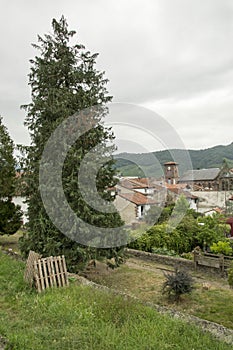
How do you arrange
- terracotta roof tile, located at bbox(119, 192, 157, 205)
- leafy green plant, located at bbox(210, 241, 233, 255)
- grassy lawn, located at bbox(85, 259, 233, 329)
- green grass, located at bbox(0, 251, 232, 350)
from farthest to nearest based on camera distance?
terracotta roof tile, located at bbox(119, 192, 157, 205) < leafy green plant, located at bbox(210, 241, 233, 255) < grassy lawn, located at bbox(85, 259, 233, 329) < green grass, located at bbox(0, 251, 232, 350)

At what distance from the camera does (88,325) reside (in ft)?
15.9

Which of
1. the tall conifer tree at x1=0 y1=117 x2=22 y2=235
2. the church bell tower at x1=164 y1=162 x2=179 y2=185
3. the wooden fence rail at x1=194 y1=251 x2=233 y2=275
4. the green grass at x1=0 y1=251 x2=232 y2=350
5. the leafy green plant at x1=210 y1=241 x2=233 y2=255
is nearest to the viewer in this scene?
the green grass at x1=0 y1=251 x2=232 y2=350

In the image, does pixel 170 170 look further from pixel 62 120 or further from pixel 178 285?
pixel 178 285

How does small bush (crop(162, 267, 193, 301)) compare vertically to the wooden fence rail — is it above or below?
above

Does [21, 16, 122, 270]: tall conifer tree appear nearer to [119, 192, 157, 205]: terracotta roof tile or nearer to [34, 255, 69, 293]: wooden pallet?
[34, 255, 69, 293]: wooden pallet

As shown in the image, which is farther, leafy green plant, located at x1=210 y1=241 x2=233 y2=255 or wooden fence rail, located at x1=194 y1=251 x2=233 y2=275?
leafy green plant, located at x1=210 y1=241 x2=233 y2=255

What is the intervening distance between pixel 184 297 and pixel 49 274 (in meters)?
3.99

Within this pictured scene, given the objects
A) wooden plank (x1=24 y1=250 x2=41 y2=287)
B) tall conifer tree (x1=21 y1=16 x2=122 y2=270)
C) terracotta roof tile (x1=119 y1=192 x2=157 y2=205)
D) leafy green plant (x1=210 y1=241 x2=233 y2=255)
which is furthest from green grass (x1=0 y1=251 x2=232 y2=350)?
terracotta roof tile (x1=119 y1=192 x2=157 y2=205)

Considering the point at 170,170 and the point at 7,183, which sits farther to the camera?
the point at 170,170

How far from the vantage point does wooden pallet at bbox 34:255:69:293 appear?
7.07m

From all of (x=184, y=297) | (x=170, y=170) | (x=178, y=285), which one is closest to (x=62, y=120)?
(x=178, y=285)

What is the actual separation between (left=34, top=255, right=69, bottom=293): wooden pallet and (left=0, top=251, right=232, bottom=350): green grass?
0.38m

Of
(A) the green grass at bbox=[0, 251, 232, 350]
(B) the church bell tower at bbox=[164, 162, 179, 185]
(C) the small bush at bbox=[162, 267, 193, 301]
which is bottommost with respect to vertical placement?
(C) the small bush at bbox=[162, 267, 193, 301]

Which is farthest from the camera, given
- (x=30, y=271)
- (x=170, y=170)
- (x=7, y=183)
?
(x=170, y=170)
